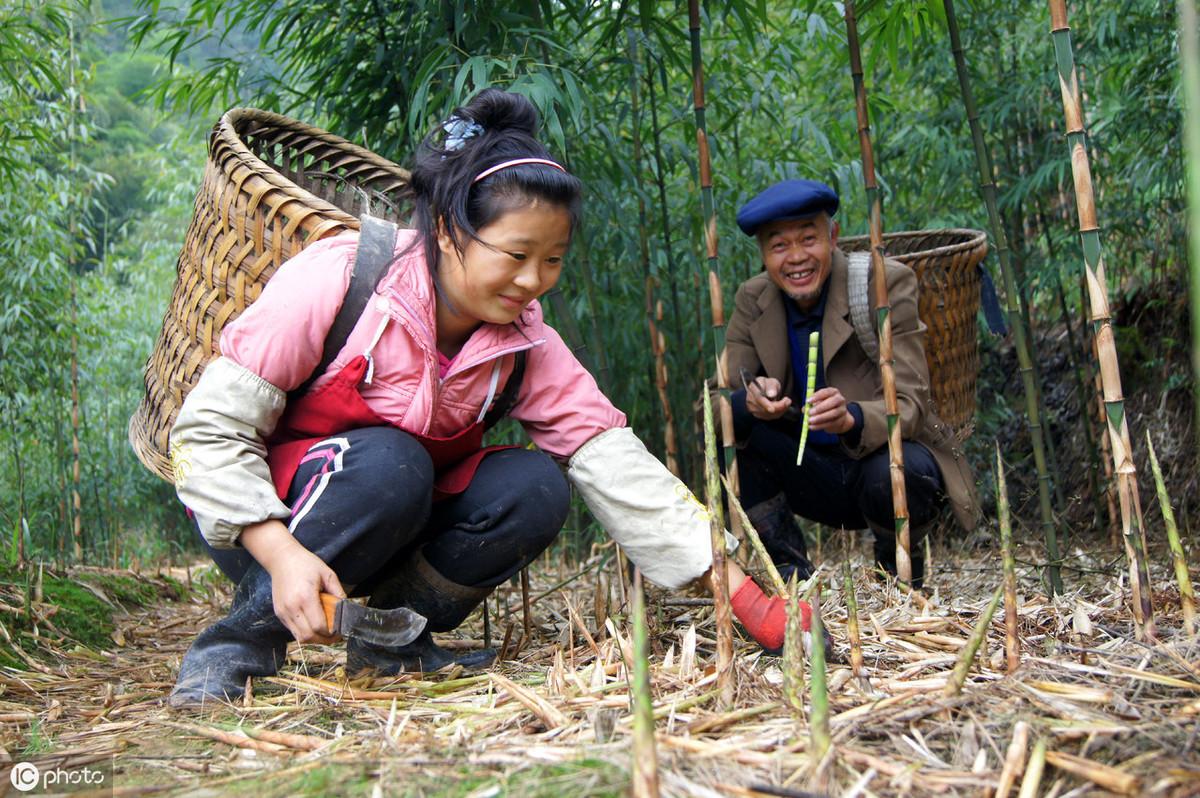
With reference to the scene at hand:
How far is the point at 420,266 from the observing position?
189cm

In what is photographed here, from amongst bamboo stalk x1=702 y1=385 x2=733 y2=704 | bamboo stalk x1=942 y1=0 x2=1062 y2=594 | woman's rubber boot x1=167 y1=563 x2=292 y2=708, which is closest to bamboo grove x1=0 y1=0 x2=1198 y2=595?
bamboo stalk x1=942 y1=0 x2=1062 y2=594

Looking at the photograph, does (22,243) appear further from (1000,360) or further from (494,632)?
(1000,360)

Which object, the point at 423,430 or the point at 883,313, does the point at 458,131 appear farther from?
the point at 883,313

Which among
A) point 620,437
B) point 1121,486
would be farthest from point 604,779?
point 1121,486

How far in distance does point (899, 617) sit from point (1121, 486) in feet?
1.84

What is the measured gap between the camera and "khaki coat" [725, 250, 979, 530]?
2.62 metres

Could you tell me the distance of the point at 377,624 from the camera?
5.42ft

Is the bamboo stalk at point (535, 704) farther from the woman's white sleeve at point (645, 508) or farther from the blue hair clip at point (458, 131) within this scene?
the blue hair clip at point (458, 131)

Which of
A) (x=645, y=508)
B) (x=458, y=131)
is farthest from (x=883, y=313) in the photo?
(x=458, y=131)

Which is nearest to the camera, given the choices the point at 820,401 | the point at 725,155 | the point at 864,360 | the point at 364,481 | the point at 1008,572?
the point at 1008,572

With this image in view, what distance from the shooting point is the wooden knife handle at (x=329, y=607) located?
162 centimetres

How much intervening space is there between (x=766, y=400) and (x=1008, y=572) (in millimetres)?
1151

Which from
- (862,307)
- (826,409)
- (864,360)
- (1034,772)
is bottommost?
(1034,772)

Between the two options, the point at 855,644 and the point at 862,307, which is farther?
the point at 862,307
